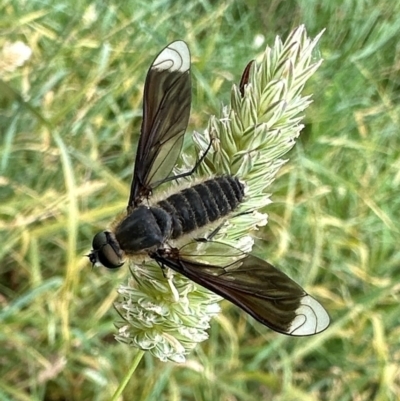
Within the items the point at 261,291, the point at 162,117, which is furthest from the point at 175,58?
the point at 261,291

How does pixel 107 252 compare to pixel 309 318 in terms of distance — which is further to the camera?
pixel 107 252

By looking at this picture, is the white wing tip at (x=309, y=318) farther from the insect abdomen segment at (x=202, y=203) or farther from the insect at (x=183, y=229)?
the insect abdomen segment at (x=202, y=203)

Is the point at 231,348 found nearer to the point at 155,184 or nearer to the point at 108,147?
the point at 108,147

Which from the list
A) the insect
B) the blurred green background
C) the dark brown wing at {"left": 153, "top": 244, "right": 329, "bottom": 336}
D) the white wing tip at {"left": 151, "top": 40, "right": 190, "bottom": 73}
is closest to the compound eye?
the insect

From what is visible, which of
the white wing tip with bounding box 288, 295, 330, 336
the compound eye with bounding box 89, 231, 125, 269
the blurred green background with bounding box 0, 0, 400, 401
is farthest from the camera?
the blurred green background with bounding box 0, 0, 400, 401

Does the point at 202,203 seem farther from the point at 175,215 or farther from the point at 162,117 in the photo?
the point at 162,117

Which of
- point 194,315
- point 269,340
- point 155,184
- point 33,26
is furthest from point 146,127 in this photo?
point 269,340

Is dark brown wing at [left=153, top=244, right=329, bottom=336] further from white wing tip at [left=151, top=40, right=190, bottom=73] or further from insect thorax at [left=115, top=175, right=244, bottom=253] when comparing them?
white wing tip at [left=151, top=40, right=190, bottom=73]
